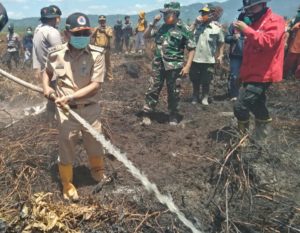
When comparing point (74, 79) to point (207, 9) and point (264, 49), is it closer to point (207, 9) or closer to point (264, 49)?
point (264, 49)

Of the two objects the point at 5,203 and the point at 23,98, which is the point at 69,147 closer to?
the point at 5,203

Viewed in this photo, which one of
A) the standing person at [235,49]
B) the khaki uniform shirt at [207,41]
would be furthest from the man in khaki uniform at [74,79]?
the standing person at [235,49]

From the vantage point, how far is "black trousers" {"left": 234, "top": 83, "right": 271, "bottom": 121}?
5.07 meters

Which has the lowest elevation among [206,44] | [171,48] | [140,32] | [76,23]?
[140,32]

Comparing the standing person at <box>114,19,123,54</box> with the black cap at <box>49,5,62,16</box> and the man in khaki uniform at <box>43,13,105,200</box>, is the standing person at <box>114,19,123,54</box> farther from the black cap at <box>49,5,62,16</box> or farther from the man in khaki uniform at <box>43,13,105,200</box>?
the man in khaki uniform at <box>43,13,105,200</box>

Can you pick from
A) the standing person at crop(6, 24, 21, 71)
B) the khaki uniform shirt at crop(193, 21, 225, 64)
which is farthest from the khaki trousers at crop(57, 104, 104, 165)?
the standing person at crop(6, 24, 21, 71)

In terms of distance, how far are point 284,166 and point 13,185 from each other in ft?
10.1

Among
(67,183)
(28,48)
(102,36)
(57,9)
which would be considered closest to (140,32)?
(28,48)

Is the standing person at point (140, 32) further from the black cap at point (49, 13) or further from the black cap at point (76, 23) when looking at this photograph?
the black cap at point (76, 23)

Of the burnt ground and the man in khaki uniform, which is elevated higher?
the man in khaki uniform

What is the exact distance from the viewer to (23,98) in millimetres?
9070

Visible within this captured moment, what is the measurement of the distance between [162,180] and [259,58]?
1.94m

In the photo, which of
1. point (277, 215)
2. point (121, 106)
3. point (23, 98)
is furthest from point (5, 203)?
point (23, 98)

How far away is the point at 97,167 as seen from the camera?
448 centimetres
